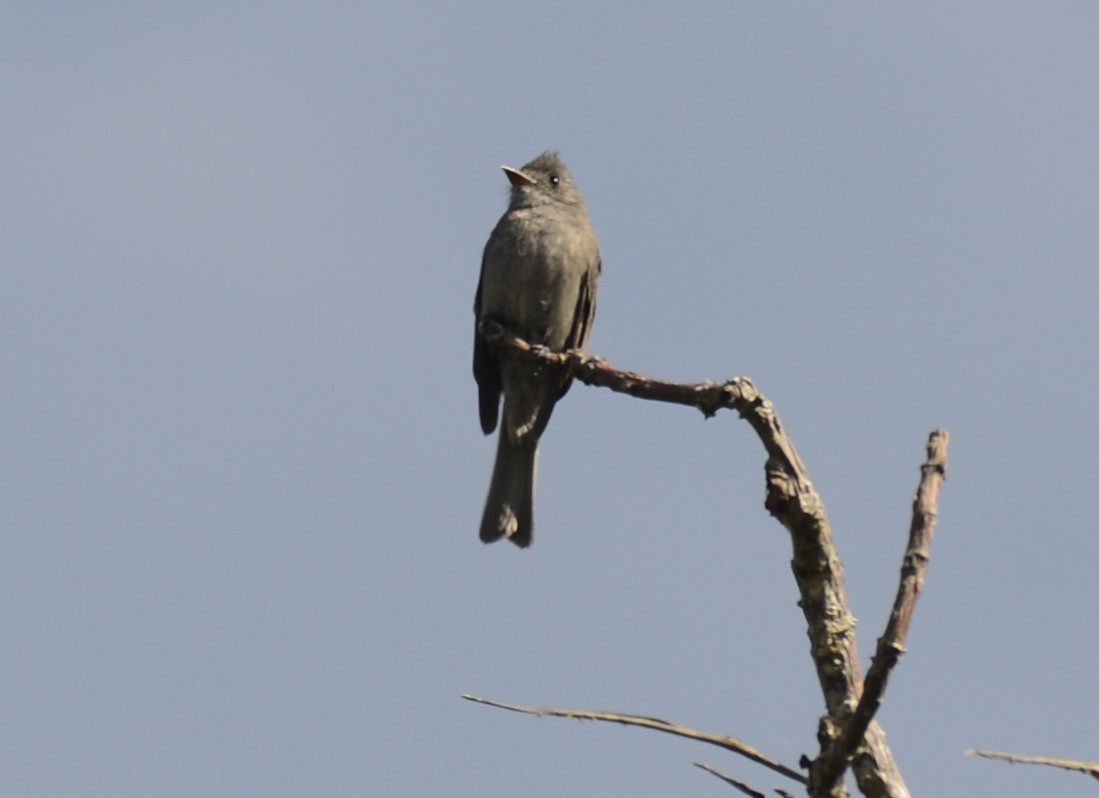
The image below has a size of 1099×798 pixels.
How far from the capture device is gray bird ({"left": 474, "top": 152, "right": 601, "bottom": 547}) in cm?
882

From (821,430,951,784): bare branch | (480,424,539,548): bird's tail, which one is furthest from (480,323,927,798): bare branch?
(480,424,539,548): bird's tail

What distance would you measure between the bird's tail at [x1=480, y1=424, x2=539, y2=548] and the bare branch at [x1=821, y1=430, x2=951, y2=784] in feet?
15.6

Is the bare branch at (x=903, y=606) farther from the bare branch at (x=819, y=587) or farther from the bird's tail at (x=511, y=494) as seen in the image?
the bird's tail at (x=511, y=494)

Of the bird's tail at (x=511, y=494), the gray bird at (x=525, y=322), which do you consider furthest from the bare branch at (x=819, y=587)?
the gray bird at (x=525, y=322)

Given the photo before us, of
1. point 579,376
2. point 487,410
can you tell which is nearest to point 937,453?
point 579,376

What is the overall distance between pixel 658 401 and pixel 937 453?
1525 millimetres

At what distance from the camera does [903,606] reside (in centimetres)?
369

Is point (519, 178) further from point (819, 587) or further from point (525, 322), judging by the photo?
point (819, 587)

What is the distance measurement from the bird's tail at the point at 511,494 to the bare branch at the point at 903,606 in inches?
187

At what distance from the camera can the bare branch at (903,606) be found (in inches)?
141

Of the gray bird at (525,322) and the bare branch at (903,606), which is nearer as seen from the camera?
the bare branch at (903,606)

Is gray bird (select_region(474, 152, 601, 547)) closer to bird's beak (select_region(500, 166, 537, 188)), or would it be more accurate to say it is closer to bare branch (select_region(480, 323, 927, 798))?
bird's beak (select_region(500, 166, 537, 188))

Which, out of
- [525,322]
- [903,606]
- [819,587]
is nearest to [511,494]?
[525,322]

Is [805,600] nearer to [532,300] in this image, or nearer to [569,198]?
[532,300]
